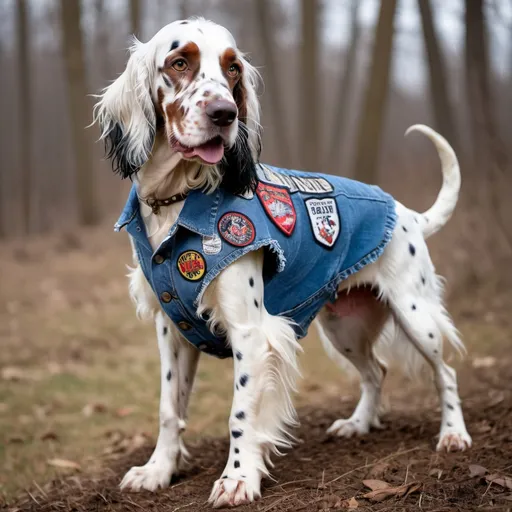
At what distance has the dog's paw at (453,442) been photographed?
3596mm

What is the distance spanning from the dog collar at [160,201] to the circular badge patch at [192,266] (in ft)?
0.89

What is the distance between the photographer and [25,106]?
15359mm

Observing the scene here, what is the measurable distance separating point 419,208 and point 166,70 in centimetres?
821

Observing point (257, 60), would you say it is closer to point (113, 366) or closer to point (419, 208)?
point (419, 208)

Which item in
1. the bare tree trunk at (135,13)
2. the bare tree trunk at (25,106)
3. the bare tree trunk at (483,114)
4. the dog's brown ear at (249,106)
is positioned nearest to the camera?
the dog's brown ear at (249,106)

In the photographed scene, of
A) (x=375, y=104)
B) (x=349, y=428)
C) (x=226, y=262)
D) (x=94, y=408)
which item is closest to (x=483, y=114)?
(x=375, y=104)

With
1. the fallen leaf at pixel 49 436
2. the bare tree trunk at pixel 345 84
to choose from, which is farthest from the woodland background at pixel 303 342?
the bare tree trunk at pixel 345 84

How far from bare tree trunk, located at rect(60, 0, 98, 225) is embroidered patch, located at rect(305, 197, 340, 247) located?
950cm

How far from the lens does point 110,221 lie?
15219 millimetres

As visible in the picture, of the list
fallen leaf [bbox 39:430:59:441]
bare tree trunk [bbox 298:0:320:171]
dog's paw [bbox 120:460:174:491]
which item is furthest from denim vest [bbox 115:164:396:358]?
bare tree trunk [bbox 298:0:320:171]

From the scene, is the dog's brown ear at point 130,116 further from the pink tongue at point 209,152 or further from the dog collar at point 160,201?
the pink tongue at point 209,152

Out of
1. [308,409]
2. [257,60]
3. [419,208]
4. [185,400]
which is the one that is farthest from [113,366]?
[257,60]

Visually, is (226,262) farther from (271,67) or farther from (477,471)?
(271,67)

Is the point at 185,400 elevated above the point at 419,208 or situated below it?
above
